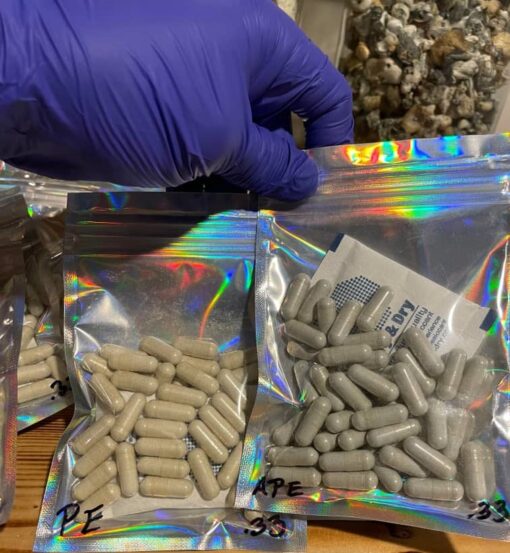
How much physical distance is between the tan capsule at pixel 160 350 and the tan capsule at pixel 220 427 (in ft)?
0.39

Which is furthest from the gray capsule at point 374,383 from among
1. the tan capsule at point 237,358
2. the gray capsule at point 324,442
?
the tan capsule at point 237,358

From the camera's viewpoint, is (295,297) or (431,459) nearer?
(431,459)

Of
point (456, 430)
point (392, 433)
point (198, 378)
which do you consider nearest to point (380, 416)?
point (392, 433)

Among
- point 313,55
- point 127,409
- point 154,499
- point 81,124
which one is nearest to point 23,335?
point 127,409

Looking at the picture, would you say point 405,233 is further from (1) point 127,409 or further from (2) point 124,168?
(1) point 127,409

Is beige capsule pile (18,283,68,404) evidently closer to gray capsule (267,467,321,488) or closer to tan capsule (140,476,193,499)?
tan capsule (140,476,193,499)

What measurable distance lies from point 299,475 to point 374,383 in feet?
0.68

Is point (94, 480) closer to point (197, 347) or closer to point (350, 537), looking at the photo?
point (197, 347)

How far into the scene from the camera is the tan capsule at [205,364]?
97 centimetres

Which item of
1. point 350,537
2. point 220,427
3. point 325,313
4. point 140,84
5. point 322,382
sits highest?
point 140,84

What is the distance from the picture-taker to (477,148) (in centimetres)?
89

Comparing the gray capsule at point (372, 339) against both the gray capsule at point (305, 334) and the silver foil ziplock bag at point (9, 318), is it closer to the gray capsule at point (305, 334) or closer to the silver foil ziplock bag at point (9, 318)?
the gray capsule at point (305, 334)

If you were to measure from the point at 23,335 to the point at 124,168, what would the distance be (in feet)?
1.70

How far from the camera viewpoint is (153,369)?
96cm
